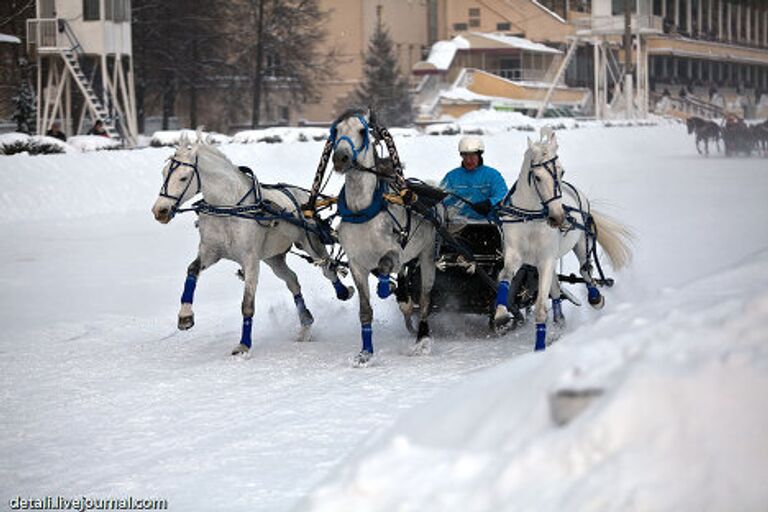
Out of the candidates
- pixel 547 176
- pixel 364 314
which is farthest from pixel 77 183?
pixel 547 176

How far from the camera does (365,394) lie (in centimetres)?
1023

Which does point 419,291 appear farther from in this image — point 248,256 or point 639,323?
point 639,323

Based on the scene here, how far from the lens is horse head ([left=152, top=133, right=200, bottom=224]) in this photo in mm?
11859

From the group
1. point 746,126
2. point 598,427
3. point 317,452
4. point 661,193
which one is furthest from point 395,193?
point 746,126

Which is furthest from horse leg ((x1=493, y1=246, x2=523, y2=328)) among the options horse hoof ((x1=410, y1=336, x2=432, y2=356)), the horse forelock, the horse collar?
the horse forelock

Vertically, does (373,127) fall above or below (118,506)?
above

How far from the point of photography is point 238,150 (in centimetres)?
3288

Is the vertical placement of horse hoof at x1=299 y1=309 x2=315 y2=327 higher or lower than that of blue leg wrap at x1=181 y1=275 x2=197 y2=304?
lower

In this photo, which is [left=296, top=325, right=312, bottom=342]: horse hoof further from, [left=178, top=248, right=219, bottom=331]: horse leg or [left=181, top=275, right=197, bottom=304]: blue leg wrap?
[left=181, top=275, right=197, bottom=304]: blue leg wrap

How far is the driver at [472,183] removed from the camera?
13.0m

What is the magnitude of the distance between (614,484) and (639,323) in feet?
Answer: 3.99

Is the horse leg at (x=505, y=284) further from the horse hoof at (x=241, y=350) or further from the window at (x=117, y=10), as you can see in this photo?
the window at (x=117, y=10)

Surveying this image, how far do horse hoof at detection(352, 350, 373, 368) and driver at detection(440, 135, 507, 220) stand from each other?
186 centimetres

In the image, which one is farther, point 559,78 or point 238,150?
point 559,78
